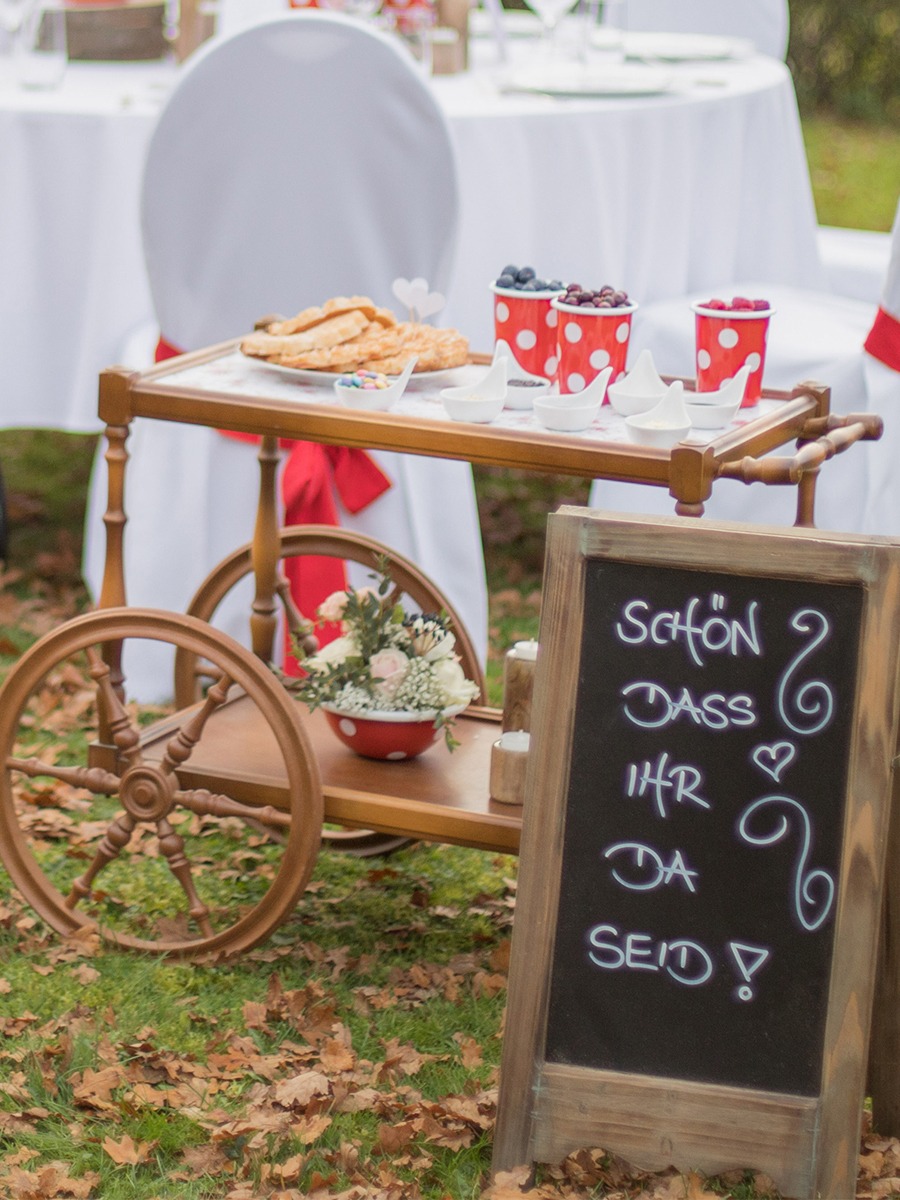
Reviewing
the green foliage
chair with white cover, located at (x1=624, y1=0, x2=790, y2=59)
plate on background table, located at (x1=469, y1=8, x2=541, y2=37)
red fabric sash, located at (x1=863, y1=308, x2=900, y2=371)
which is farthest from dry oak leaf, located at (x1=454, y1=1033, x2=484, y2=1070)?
the green foliage

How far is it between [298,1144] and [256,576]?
101cm

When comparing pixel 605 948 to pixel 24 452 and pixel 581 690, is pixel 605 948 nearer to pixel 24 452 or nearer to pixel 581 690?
pixel 581 690

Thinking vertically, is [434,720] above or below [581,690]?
below

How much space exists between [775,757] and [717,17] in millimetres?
3701

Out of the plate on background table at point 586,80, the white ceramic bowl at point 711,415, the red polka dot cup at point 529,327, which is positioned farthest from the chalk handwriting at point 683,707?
the plate on background table at point 586,80

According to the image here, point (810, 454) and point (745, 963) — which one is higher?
point (810, 454)

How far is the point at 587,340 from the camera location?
2178mm

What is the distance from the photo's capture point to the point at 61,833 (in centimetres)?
272

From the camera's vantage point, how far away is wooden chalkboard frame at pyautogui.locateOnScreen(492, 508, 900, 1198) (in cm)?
172

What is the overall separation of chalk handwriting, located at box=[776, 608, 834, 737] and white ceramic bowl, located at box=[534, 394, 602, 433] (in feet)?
1.46

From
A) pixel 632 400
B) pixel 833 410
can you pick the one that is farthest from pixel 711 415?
pixel 833 410

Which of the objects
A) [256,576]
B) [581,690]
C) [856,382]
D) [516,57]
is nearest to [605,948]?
[581,690]

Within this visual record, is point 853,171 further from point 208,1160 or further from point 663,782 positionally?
point 208,1160

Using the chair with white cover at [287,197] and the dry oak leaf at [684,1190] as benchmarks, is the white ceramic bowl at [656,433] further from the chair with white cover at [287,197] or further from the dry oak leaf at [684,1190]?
the chair with white cover at [287,197]
